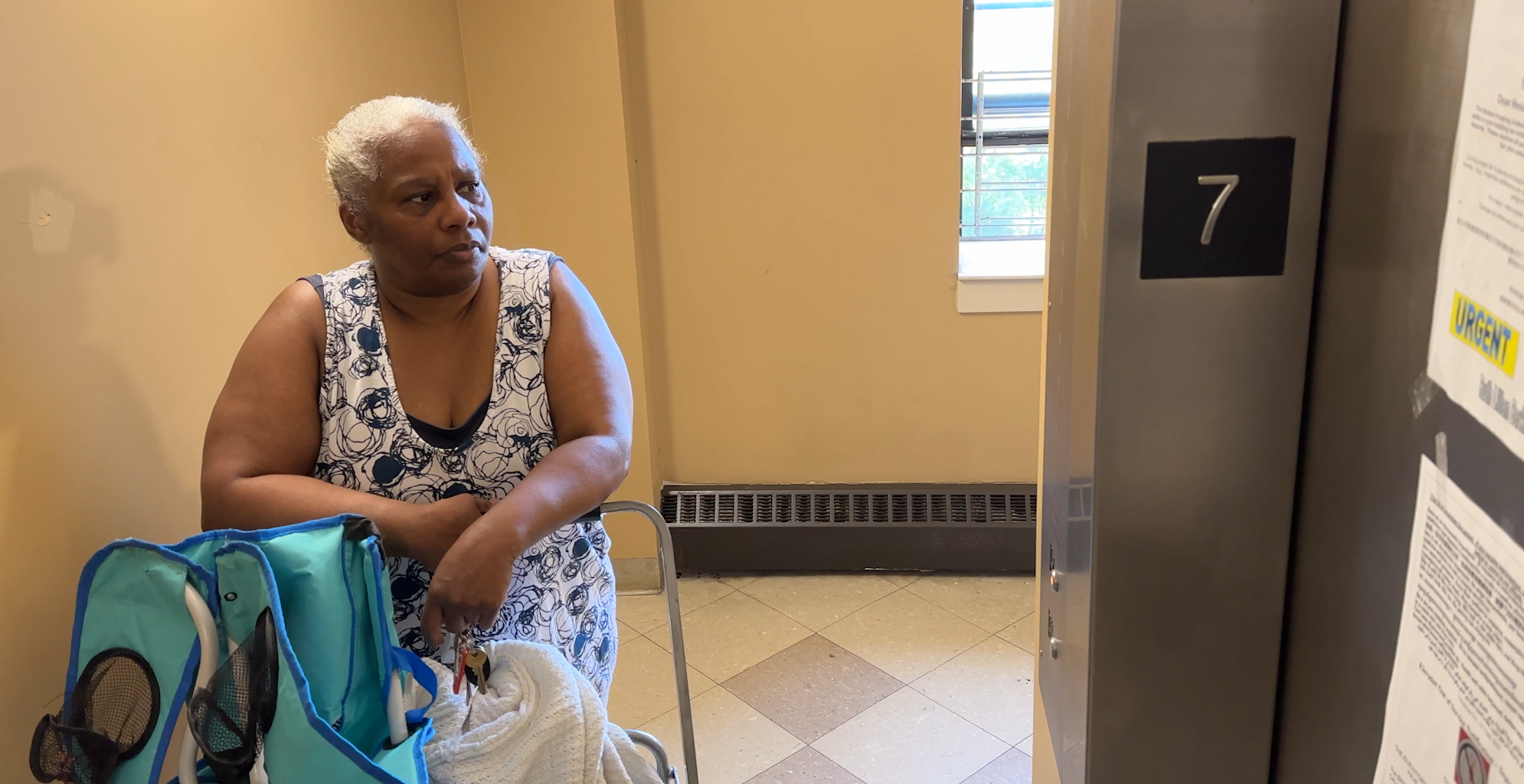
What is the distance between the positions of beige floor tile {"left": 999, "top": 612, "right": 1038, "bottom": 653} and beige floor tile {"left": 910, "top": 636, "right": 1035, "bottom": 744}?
0.06 feet

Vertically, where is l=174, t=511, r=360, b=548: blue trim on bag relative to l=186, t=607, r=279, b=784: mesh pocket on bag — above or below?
above

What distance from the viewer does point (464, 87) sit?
2752mm

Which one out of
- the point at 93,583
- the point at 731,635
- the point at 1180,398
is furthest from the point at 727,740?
the point at 1180,398

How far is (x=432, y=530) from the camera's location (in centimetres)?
136

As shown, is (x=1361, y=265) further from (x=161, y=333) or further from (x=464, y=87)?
(x=464, y=87)

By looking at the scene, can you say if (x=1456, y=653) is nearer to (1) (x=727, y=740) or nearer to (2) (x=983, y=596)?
(1) (x=727, y=740)

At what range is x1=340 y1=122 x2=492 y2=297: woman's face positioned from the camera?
4.80ft

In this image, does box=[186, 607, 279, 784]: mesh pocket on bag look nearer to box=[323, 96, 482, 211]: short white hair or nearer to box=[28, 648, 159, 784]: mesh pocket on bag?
box=[28, 648, 159, 784]: mesh pocket on bag

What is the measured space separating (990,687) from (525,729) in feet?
5.07

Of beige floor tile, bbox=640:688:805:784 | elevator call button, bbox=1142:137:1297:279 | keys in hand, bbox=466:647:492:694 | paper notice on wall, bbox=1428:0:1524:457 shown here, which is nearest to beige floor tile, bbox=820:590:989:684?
beige floor tile, bbox=640:688:805:784

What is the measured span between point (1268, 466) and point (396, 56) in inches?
84.4

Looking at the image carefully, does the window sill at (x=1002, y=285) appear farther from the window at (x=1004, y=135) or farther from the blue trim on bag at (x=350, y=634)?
the blue trim on bag at (x=350, y=634)

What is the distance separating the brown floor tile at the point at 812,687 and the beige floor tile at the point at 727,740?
3 cm

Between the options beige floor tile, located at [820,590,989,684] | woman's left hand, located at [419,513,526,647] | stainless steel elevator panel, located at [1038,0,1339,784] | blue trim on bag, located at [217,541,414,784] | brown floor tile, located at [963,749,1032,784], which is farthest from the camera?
beige floor tile, located at [820,590,989,684]
